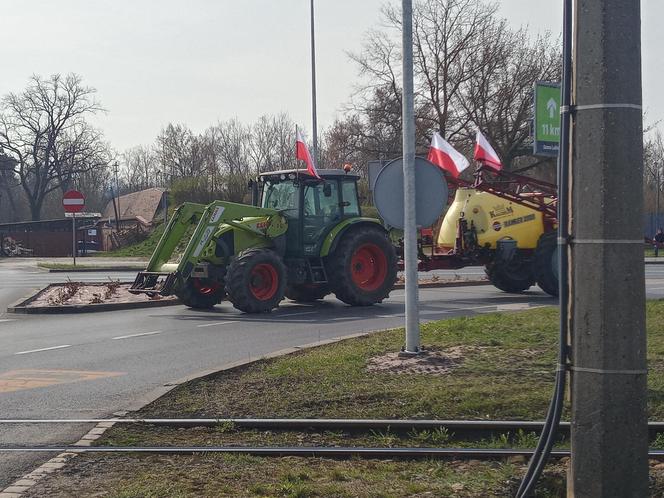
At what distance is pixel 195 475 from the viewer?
225 inches

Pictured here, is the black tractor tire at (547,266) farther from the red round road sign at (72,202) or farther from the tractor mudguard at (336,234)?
the red round road sign at (72,202)

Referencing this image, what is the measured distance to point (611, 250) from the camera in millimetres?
3988

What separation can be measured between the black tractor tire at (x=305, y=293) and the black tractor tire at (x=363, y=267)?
1021 mm

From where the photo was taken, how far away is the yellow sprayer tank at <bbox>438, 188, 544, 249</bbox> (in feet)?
64.5

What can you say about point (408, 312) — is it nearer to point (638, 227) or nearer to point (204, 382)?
point (204, 382)

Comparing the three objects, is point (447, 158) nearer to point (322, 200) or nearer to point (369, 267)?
point (322, 200)

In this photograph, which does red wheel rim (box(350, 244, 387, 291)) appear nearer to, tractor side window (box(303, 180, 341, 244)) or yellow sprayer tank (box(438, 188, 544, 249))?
tractor side window (box(303, 180, 341, 244))

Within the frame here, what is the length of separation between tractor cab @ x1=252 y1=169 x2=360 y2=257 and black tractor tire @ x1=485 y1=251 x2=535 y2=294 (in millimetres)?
3691

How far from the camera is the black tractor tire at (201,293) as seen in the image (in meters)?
17.5

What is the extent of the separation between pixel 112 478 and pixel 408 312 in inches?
178

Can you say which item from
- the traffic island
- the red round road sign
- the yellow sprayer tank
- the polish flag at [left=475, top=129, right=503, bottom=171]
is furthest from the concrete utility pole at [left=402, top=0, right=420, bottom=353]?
the red round road sign

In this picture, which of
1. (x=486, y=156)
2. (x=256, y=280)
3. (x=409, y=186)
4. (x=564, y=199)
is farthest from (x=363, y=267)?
(x=564, y=199)

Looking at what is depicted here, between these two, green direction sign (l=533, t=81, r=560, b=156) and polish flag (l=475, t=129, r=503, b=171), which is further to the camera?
polish flag (l=475, t=129, r=503, b=171)

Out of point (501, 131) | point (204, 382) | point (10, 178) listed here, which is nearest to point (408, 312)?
point (204, 382)
